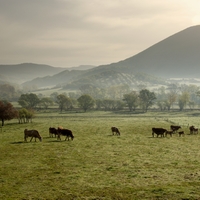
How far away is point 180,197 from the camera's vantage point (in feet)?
49.8

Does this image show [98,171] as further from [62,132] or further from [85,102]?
[85,102]

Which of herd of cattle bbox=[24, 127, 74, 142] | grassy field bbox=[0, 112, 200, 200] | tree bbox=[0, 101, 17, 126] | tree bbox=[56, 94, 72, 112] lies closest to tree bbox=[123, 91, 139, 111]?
tree bbox=[56, 94, 72, 112]

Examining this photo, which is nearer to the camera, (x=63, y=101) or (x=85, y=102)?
(x=85, y=102)

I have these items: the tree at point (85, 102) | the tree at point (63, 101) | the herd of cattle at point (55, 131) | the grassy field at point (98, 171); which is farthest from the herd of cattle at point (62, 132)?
the tree at point (63, 101)

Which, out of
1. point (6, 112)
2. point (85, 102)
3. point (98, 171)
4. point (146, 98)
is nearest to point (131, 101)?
point (146, 98)

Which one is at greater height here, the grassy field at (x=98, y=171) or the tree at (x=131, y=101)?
the tree at (x=131, y=101)

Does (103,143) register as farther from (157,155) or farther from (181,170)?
(181,170)

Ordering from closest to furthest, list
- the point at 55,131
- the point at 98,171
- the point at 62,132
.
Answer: the point at 98,171 → the point at 62,132 → the point at 55,131

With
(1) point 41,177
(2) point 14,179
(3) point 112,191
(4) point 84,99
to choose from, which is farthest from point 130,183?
(4) point 84,99

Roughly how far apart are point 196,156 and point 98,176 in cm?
1229

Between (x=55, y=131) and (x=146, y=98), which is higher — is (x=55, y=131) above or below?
below

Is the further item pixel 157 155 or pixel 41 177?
pixel 157 155

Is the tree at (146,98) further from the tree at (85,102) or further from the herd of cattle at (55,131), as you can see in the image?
the herd of cattle at (55,131)

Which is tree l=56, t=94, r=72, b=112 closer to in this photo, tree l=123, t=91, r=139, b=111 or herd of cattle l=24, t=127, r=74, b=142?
tree l=123, t=91, r=139, b=111
